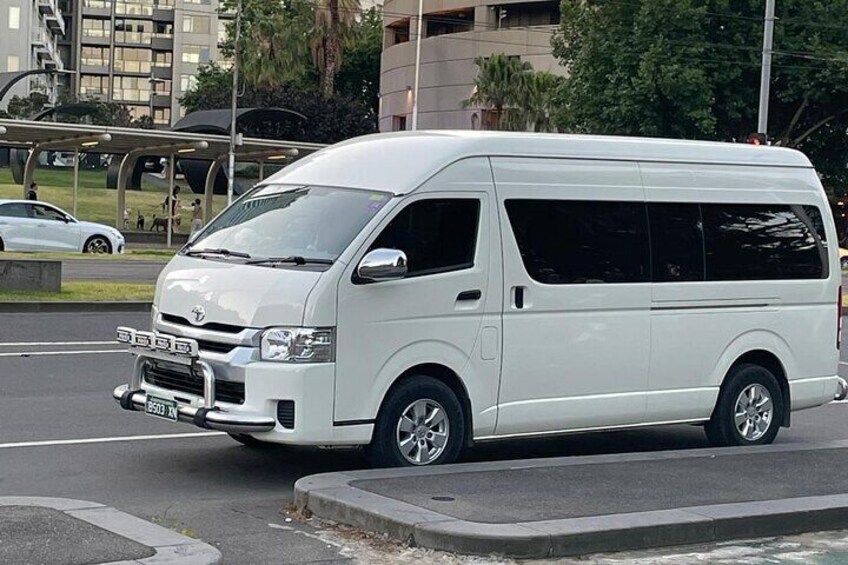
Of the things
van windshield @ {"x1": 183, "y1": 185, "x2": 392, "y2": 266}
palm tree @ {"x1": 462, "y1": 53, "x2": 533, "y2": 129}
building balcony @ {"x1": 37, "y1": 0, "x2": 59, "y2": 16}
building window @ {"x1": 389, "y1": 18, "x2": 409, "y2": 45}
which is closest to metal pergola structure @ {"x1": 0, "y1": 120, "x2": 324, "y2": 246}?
palm tree @ {"x1": 462, "y1": 53, "x2": 533, "y2": 129}

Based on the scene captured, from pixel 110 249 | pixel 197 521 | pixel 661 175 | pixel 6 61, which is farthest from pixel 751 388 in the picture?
pixel 6 61

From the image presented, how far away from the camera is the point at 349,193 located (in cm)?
980

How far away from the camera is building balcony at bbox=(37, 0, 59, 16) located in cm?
10269

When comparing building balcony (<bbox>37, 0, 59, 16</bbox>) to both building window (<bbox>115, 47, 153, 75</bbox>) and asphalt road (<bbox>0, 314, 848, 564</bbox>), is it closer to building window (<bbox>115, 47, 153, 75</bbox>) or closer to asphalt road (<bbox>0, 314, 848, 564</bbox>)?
building window (<bbox>115, 47, 153, 75</bbox>)

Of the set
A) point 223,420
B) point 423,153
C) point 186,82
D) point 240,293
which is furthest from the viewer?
point 186,82

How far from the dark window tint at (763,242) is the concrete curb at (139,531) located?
215 inches

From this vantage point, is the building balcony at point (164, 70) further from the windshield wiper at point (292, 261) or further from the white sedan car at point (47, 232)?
the windshield wiper at point (292, 261)

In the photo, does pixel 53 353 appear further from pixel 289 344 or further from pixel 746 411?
pixel 746 411

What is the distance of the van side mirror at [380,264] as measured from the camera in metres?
9.12

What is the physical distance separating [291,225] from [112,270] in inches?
818

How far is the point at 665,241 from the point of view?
36.1 feet

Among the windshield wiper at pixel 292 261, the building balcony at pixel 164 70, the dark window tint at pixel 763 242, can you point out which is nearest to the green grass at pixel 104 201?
the dark window tint at pixel 763 242

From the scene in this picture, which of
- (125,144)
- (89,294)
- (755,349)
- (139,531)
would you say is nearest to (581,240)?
(755,349)

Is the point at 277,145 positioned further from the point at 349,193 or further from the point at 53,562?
the point at 53,562
